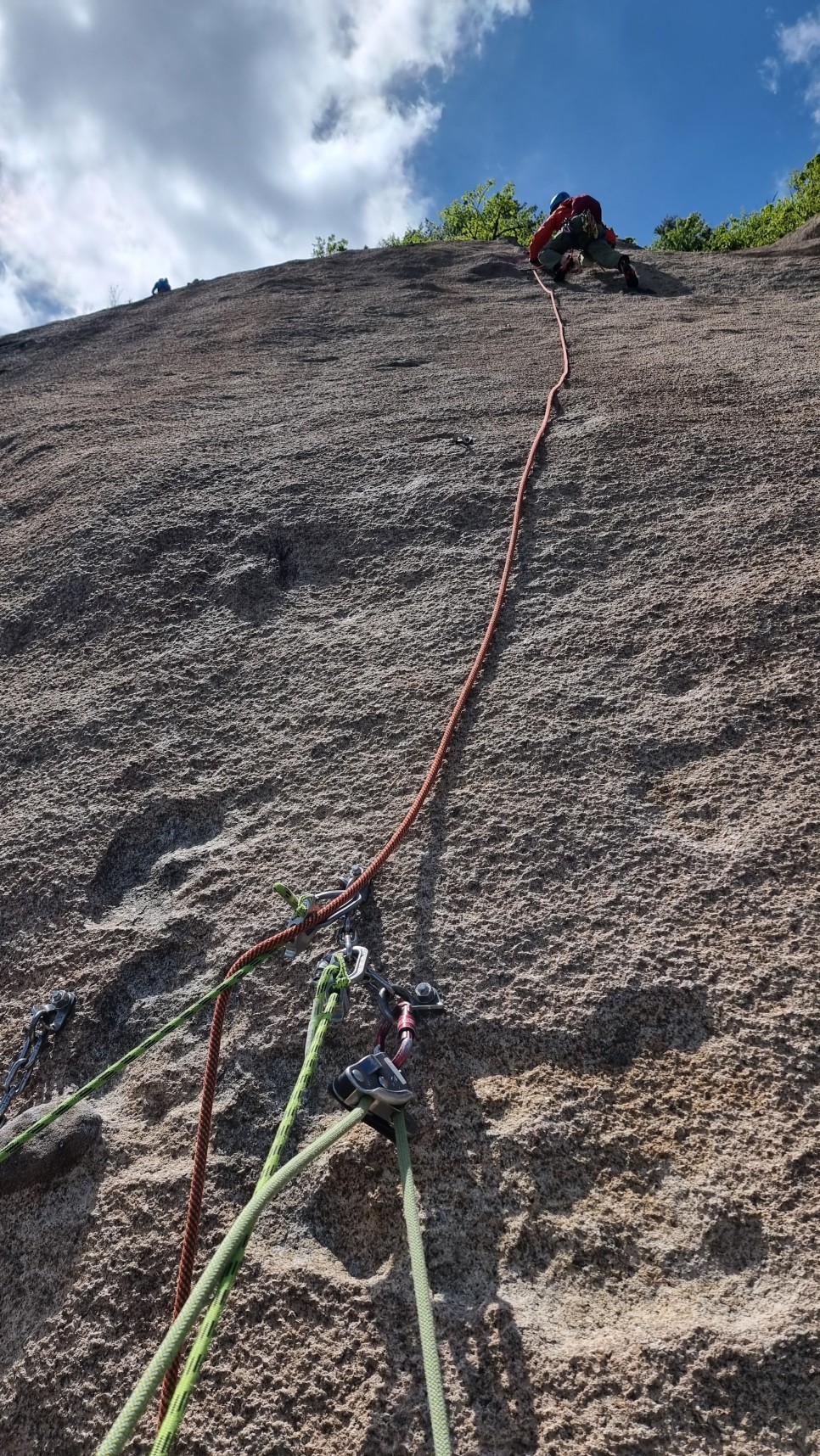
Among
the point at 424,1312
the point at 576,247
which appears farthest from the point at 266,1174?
the point at 576,247

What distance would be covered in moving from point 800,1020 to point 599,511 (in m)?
1.52

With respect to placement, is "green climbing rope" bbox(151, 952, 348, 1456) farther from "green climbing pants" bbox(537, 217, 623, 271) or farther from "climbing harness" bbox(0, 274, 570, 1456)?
→ "green climbing pants" bbox(537, 217, 623, 271)

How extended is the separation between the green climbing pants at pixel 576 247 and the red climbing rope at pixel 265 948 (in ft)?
11.1

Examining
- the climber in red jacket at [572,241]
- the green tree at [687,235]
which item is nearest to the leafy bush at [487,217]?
the green tree at [687,235]

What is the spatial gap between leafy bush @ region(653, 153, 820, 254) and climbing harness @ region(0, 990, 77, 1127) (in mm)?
16577

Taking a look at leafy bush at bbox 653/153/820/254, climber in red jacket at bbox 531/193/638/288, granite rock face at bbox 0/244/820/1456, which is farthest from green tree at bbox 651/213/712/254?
granite rock face at bbox 0/244/820/1456

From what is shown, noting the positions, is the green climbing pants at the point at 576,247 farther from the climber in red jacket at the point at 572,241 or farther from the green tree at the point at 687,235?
the green tree at the point at 687,235

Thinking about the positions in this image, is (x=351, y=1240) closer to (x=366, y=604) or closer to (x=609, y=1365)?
(x=609, y=1365)

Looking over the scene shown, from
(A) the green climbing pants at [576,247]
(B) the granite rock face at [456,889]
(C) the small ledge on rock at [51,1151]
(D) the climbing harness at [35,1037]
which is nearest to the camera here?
(B) the granite rock face at [456,889]

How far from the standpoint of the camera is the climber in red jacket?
196 inches

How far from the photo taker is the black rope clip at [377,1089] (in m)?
1.13

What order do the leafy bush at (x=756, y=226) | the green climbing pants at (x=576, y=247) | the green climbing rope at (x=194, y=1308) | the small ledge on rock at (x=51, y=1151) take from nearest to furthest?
the green climbing rope at (x=194, y=1308), the small ledge on rock at (x=51, y=1151), the green climbing pants at (x=576, y=247), the leafy bush at (x=756, y=226)

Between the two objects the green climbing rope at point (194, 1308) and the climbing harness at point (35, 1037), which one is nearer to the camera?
the green climbing rope at point (194, 1308)

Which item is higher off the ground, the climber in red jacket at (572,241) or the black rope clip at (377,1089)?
the climber in red jacket at (572,241)
